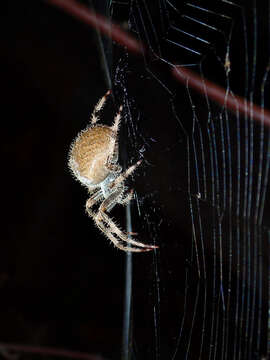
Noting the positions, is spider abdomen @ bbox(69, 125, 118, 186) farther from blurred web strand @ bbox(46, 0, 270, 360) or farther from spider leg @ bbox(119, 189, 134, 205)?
blurred web strand @ bbox(46, 0, 270, 360)

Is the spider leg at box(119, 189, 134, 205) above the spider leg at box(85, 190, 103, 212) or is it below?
below

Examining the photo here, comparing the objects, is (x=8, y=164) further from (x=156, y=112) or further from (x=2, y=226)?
(x=156, y=112)

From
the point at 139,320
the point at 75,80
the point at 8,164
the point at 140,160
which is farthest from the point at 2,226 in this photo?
the point at 140,160

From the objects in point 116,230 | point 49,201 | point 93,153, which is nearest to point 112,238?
point 116,230

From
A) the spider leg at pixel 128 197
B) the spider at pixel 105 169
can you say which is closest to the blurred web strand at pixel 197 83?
the spider at pixel 105 169

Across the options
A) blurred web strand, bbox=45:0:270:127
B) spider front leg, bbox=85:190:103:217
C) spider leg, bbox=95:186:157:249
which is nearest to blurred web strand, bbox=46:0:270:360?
blurred web strand, bbox=45:0:270:127

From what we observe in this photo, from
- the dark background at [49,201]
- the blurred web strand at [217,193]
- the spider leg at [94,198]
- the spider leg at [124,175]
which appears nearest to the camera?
the blurred web strand at [217,193]

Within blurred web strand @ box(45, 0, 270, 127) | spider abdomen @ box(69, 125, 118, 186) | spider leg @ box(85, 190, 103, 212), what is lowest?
spider leg @ box(85, 190, 103, 212)

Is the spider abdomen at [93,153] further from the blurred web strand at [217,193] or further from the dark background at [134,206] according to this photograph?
the blurred web strand at [217,193]
